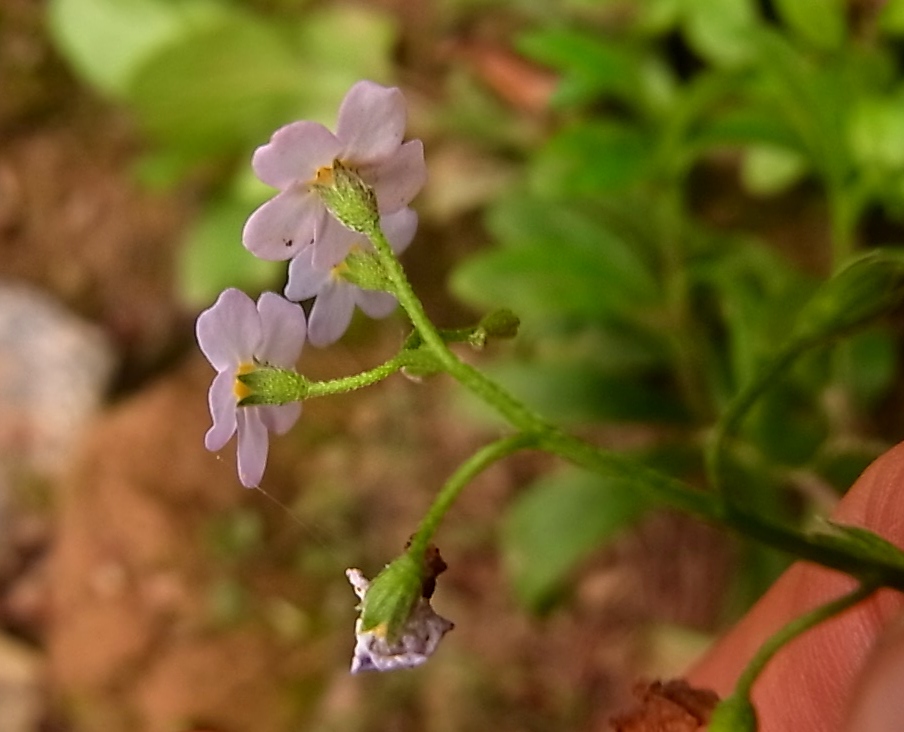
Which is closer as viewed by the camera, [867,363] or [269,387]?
[269,387]

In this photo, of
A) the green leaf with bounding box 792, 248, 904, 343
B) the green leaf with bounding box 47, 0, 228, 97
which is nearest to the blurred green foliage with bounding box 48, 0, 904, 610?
the green leaf with bounding box 47, 0, 228, 97

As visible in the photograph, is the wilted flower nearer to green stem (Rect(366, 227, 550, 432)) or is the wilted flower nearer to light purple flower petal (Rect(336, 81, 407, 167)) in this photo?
green stem (Rect(366, 227, 550, 432))

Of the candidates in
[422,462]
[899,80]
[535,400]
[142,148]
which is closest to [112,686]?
[422,462]

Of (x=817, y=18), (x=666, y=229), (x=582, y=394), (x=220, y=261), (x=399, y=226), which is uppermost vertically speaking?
(x=817, y=18)

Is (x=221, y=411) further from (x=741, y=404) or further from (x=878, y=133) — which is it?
(x=878, y=133)

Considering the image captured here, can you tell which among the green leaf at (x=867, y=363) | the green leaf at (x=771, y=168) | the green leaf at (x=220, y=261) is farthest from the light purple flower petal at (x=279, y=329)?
the green leaf at (x=220, y=261)

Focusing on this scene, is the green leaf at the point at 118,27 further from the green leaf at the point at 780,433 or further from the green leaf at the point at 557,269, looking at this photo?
the green leaf at the point at 780,433

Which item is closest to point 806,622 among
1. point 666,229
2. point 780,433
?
point 780,433

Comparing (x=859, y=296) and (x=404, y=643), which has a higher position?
(x=859, y=296)
